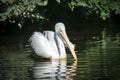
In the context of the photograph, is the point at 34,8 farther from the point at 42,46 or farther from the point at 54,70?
the point at 54,70

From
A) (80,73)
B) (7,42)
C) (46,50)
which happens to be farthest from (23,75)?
(7,42)

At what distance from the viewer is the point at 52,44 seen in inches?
731

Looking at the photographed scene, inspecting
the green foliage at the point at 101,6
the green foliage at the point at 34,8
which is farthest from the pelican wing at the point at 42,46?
the green foliage at the point at 101,6

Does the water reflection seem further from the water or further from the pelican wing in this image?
the pelican wing

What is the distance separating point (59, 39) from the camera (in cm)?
1883

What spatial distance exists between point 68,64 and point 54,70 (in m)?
1.46

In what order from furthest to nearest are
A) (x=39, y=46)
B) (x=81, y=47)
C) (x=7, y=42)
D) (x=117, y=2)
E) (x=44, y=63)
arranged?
(x=117, y=2) → (x=7, y=42) → (x=81, y=47) → (x=39, y=46) → (x=44, y=63)

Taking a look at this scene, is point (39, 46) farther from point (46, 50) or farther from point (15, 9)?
point (15, 9)

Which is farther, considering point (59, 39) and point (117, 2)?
point (117, 2)

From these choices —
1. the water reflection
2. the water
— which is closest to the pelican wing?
the water

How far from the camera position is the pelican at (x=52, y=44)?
17969 mm

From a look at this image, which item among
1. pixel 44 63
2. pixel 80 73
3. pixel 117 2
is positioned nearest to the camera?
pixel 80 73

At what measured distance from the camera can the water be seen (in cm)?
1406

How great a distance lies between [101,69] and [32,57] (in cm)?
394
